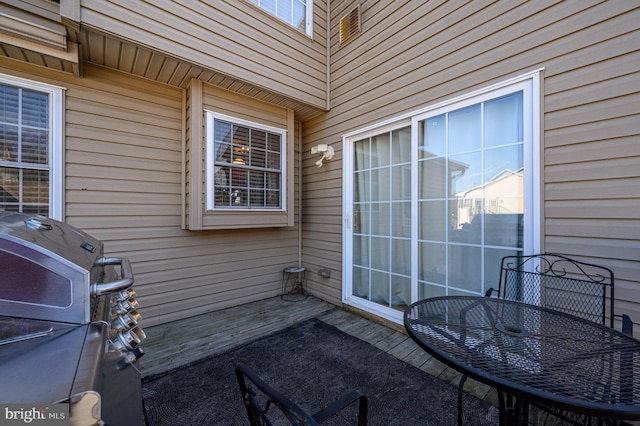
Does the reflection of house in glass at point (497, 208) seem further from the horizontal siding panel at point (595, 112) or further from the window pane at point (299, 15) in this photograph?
the window pane at point (299, 15)

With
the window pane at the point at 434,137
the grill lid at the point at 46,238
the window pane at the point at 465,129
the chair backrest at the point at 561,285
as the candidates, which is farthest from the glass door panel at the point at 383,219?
the grill lid at the point at 46,238

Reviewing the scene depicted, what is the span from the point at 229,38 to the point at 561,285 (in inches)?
150

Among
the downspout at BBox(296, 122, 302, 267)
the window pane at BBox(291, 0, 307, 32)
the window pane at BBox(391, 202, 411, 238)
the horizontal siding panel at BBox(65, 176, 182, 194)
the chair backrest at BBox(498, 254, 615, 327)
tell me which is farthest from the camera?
the downspout at BBox(296, 122, 302, 267)

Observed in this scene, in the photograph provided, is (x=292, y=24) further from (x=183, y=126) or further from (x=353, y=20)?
(x=183, y=126)

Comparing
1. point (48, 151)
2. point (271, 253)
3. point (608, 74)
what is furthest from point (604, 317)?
point (48, 151)

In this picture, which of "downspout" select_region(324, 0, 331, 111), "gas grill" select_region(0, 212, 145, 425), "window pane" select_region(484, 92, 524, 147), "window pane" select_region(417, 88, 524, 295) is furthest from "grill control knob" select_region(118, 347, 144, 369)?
"downspout" select_region(324, 0, 331, 111)

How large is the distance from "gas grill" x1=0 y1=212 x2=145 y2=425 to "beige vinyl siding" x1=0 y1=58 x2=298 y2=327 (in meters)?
1.76

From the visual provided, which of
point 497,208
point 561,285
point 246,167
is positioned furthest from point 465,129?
point 246,167

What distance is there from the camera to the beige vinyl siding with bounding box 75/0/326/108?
7.45 ft

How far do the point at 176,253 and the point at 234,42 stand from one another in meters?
2.54

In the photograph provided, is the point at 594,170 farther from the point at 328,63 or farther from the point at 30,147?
the point at 30,147

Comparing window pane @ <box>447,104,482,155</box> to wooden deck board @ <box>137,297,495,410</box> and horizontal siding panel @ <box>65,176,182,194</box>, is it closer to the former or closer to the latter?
wooden deck board @ <box>137,297,495,410</box>

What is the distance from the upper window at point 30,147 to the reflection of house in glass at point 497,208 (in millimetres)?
3882

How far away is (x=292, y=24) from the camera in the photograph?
3502 millimetres
